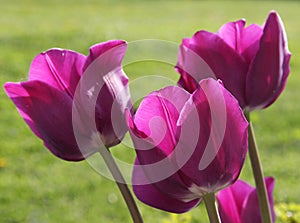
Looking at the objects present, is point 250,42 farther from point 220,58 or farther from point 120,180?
point 120,180

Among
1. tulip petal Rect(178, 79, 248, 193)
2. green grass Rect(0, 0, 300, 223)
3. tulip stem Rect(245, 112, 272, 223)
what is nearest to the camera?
tulip petal Rect(178, 79, 248, 193)

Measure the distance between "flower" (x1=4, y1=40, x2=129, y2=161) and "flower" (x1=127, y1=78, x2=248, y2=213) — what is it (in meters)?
0.07

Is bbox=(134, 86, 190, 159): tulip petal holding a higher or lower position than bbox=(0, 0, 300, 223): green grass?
higher

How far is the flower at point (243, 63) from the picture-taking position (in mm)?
817

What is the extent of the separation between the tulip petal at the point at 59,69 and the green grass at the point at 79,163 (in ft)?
1.80

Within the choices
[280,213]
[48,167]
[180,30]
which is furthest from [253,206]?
[180,30]

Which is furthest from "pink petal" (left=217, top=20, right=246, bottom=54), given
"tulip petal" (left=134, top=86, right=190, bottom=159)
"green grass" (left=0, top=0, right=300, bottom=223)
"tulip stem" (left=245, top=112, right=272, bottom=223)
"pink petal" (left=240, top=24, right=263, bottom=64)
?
"green grass" (left=0, top=0, right=300, bottom=223)

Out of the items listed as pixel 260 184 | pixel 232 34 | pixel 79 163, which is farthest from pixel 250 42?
pixel 79 163

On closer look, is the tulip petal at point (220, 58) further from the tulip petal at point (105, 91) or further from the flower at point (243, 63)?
the tulip petal at point (105, 91)

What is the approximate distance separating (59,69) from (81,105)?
58 millimetres

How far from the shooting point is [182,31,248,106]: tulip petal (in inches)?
32.4

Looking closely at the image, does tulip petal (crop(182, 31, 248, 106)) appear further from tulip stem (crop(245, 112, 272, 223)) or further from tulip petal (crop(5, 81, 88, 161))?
tulip petal (crop(5, 81, 88, 161))

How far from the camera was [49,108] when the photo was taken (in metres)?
0.72

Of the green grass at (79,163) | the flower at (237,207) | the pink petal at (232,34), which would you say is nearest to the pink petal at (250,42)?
the pink petal at (232,34)
